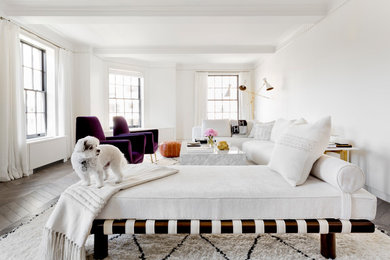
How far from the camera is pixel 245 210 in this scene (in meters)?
1.38

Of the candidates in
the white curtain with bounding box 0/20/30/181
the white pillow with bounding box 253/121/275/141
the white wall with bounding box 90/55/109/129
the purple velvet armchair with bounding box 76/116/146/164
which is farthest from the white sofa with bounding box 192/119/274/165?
the white curtain with bounding box 0/20/30/181

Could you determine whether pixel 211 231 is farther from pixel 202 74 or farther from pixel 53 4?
pixel 202 74

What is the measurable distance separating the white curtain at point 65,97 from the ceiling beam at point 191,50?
0.92 m

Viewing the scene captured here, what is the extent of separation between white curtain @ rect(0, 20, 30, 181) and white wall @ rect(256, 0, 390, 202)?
4742mm

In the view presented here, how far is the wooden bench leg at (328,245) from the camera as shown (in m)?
1.43

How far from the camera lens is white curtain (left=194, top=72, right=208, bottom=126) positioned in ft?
24.1

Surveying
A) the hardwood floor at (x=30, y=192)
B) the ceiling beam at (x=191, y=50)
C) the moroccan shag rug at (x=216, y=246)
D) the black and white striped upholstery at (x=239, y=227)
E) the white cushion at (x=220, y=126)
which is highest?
the ceiling beam at (x=191, y=50)

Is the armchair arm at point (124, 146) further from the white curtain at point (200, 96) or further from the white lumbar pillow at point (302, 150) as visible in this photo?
the white curtain at point (200, 96)

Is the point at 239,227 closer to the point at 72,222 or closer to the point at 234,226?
the point at 234,226

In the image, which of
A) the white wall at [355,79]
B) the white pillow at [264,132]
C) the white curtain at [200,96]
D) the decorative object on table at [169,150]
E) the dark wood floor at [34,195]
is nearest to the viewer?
the dark wood floor at [34,195]

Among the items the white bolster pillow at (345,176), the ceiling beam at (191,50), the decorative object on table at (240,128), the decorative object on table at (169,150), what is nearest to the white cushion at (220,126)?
the decorative object on table at (240,128)

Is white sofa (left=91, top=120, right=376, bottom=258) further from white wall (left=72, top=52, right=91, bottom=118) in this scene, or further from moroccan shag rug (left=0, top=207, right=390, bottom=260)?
white wall (left=72, top=52, right=91, bottom=118)

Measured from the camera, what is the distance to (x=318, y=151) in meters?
1.59

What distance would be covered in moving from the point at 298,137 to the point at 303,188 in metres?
0.39
